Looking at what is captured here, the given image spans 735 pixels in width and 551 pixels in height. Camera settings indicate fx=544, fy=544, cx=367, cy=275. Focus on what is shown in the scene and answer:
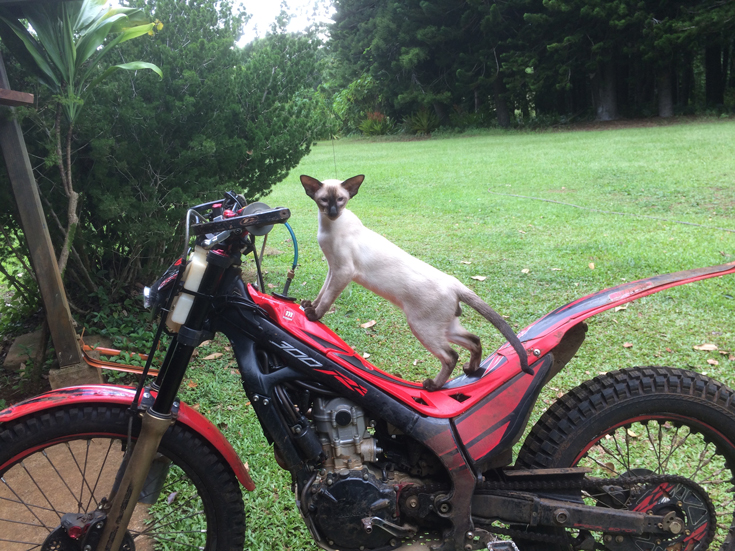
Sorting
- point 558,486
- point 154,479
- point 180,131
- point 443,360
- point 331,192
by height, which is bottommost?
point 558,486

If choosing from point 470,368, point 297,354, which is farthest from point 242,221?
point 470,368

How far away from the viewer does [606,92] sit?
20.7 m

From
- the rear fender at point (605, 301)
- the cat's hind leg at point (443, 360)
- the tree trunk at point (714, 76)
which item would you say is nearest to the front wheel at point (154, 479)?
the cat's hind leg at point (443, 360)

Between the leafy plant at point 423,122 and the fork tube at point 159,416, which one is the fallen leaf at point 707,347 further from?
the leafy plant at point 423,122

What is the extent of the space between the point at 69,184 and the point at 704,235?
6029mm

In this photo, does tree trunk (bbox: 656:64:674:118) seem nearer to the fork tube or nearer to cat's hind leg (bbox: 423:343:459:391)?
cat's hind leg (bbox: 423:343:459:391)

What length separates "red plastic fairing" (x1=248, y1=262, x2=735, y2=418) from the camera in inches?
69.6

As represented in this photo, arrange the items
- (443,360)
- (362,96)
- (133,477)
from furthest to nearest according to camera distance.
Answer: (362,96) → (443,360) → (133,477)

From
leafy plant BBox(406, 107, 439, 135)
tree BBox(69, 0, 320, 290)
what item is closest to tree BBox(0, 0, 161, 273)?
tree BBox(69, 0, 320, 290)

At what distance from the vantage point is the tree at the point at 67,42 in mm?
2922

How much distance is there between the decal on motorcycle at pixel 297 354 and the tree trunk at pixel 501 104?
21888 mm

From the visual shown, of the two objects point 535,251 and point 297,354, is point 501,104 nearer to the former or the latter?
point 535,251

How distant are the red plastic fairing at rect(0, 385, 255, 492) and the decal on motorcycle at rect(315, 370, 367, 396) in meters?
0.43

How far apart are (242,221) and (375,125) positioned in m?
20.2
